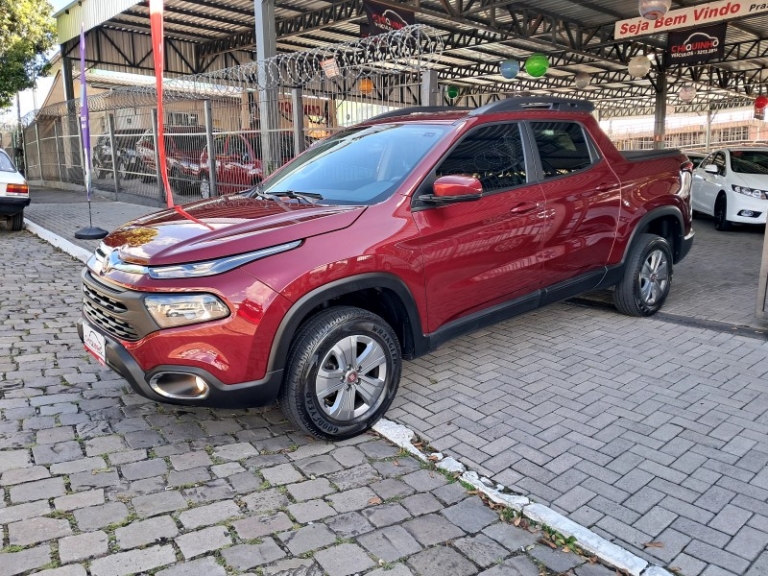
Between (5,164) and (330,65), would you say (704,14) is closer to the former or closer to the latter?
(330,65)

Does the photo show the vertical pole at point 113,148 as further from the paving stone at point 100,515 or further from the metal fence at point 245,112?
the paving stone at point 100,515

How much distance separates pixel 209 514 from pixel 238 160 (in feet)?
30.5

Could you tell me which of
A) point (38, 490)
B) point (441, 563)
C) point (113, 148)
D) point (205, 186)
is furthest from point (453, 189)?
point (113, 148)

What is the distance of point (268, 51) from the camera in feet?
43.5

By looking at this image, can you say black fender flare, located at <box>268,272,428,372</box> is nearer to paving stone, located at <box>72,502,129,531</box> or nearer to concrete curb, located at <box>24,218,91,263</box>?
paving stone, located at <box>72,502,129,531</box>

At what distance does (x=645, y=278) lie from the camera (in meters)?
5.66

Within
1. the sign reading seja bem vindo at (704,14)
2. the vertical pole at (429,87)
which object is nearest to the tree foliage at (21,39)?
the vertical pole at (429,87)

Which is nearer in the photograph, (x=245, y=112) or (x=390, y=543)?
(x=390, y=543)

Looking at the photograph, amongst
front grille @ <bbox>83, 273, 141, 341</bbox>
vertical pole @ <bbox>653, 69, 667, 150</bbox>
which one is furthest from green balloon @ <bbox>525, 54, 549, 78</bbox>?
front grille @ <bbox>83, 273, 141, 341</bbox>

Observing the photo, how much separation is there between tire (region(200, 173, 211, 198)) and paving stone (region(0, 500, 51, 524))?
9553 mm

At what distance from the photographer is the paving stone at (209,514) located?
2805 millimetres

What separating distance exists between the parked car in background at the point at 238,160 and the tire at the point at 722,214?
25.3ft

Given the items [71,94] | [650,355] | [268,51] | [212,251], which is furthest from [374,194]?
[71,94]

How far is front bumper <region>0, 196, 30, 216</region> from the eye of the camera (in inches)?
413
